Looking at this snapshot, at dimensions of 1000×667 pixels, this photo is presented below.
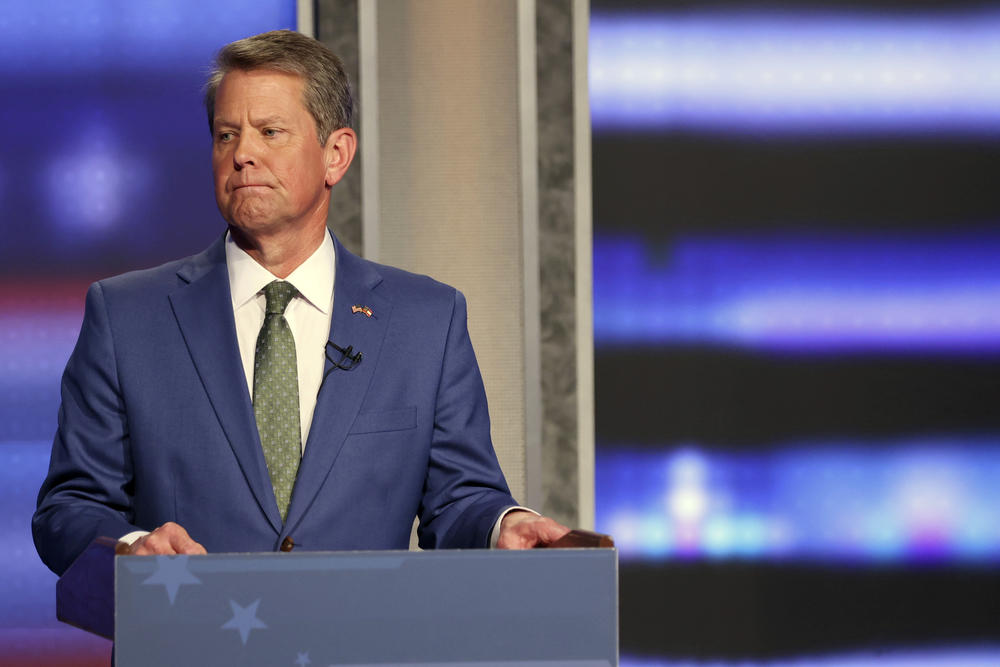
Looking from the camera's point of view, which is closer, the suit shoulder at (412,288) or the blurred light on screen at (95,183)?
the suit shoulder at (412,288)

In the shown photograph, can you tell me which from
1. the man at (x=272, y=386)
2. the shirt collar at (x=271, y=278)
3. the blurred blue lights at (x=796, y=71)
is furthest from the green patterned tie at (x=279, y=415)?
the blurred blue lights at (x=796, y=71)

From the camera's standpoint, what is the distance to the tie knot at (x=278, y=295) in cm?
160

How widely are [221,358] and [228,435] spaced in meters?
0.11

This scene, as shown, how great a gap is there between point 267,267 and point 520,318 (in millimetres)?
1137

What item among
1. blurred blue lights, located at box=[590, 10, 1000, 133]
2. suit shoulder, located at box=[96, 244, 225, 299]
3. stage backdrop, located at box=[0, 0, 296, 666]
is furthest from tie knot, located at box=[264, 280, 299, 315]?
blurred blue lights, located at box=[590, 10, 1000, 133]

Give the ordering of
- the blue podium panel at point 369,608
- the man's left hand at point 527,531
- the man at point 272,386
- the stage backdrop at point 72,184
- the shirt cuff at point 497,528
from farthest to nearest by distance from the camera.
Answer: the stage backdrop at point 72,184
the man at point 272,386
the shirt cuff at point 497,528
the man's left hand at point 527,531
the blue podium panel at point 369,608

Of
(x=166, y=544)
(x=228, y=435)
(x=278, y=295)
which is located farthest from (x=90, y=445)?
(x=166, y=544)

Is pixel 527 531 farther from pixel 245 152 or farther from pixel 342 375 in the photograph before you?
pixel 245 152

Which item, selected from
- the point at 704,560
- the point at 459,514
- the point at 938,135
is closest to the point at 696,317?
the point at 704,560

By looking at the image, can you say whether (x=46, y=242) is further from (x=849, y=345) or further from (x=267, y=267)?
(x=849, y=345)

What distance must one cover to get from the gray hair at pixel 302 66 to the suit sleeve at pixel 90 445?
0.37 meters

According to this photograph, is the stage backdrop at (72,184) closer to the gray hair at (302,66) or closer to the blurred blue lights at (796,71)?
the blurred blue lights at (796,71)

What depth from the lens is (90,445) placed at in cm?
153

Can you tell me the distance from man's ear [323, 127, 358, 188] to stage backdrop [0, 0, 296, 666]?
105cm
